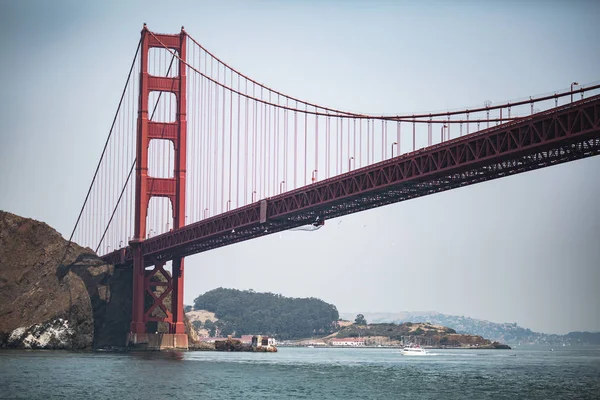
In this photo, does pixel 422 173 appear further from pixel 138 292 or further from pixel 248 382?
pixel 138 292

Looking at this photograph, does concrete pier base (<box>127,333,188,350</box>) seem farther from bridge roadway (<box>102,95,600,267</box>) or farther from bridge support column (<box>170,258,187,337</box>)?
bridge roadway (<box>102,95,600,267</box>)

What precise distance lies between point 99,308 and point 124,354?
41.3 ft

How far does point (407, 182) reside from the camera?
67062mm

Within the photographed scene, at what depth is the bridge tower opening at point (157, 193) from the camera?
→ 3984 inches

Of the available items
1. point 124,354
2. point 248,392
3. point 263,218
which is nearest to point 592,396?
point 248,392

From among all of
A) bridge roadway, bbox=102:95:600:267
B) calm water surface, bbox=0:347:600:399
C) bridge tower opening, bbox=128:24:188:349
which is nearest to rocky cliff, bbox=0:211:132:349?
bridge tower opening, bbox=128:24:188:349

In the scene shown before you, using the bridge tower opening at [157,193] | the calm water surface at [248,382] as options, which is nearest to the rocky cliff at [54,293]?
the bridge tower opening at [157,193]

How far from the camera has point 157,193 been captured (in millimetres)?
A: 101125

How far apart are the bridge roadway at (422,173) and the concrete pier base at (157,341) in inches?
381

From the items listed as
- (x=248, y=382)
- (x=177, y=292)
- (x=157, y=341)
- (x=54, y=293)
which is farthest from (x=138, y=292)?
(x=248, y=382)

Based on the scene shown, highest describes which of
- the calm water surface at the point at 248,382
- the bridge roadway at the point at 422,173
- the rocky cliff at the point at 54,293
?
the bridge roadway at the point at 422,173

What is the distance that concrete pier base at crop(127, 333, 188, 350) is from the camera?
102312 mm

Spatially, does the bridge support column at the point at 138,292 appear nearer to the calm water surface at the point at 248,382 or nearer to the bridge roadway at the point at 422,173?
the bridge roadway at the point at 422,173

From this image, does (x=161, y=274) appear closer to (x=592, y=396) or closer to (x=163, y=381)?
(x=163, y=381)
